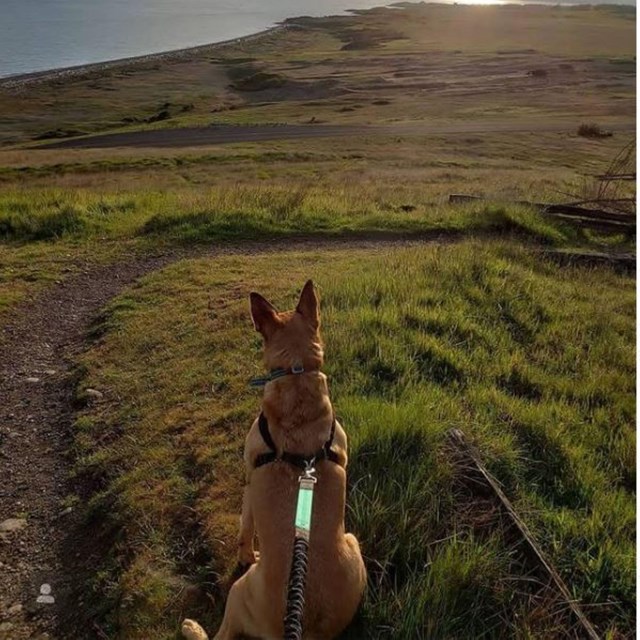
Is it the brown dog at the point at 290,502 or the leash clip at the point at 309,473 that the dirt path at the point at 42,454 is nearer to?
the brown dog at the point at 290,502

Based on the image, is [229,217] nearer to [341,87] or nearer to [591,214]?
[591,214]

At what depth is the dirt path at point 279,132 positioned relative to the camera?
48.0 metres

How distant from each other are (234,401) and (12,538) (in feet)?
8.10

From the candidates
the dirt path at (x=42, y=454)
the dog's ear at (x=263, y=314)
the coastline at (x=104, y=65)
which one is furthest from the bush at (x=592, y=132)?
the coastline at (x=104, y=65)

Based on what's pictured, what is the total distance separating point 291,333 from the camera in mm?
4328

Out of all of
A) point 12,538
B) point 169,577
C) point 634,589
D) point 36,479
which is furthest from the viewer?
point 36,479

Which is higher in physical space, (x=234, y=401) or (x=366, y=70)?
(x=366, y=70)

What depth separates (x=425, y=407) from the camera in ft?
19.5

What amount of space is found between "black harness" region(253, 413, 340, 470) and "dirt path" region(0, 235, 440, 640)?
1.89 metres

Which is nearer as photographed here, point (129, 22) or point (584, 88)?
point (584, 88)

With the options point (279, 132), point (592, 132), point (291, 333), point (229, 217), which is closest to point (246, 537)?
point (291, 333)

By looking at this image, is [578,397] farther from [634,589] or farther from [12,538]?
[12,538]

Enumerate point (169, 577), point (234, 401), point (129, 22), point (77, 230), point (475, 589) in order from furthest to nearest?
point (129, 22)
point (77, 230)
point (234, 401)
point (169, 577)
point (475, 589)

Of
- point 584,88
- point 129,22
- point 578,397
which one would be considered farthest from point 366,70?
point 578,397
